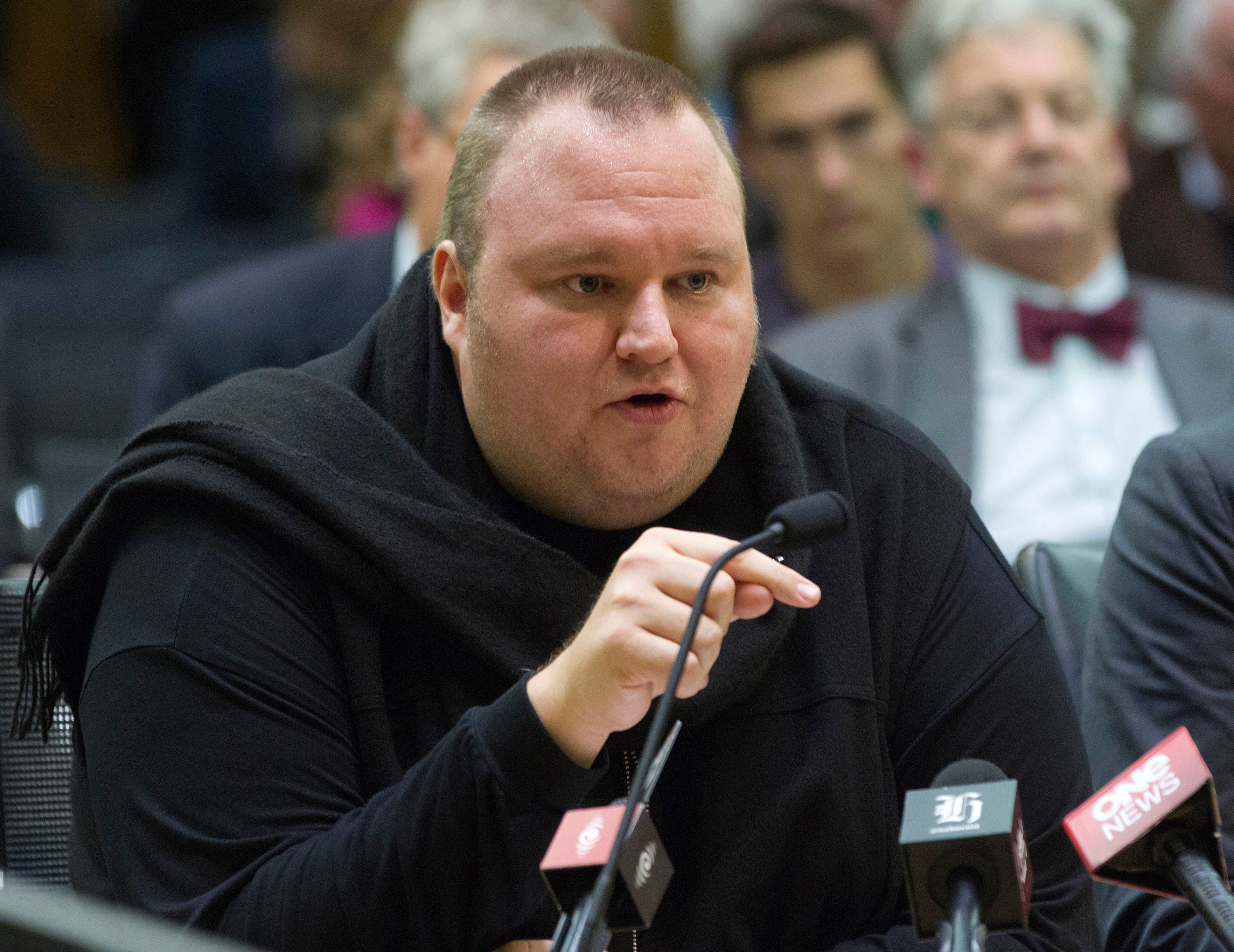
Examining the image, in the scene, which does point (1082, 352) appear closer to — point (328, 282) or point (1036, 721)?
point (328, 282)

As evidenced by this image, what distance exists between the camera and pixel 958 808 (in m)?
1.34

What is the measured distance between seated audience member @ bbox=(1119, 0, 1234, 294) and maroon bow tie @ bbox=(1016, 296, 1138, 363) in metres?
0.71

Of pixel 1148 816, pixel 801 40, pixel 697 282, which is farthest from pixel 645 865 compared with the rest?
pixel 801 40

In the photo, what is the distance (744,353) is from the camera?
1.74 metres

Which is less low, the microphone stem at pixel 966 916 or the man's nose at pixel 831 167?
the microphone stem at pixel 966 916

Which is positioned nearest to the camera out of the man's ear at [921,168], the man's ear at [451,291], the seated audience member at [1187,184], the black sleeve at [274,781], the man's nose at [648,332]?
the black sleeve at [274,781]

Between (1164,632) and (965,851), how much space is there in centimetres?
68

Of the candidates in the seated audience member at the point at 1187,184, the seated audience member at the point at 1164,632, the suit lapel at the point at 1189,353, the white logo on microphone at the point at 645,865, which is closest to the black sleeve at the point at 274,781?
the white logo on microphone at the point at 645,865

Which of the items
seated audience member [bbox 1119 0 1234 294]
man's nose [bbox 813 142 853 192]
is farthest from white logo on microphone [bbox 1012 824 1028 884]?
seated audience member [bbox 1119 0 1234 294]

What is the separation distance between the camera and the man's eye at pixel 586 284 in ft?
5.51

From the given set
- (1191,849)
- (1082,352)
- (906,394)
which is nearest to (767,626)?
(1191,849)

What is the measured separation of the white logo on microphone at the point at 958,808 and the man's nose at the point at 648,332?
51 cm

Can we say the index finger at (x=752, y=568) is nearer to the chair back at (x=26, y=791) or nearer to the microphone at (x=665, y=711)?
the microphone at (x=665, y=711)

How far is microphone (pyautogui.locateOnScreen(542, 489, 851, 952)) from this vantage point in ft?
4.16
